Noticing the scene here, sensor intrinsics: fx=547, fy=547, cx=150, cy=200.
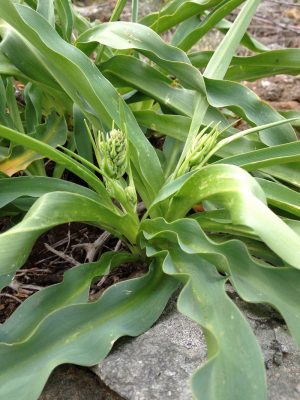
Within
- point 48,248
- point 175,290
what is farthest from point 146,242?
point 48,248

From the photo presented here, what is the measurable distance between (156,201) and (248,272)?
229 mm

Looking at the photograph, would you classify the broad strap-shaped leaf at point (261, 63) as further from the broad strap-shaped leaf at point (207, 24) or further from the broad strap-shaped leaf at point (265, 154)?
the broad strap-shaped leaf at point (265, 154)

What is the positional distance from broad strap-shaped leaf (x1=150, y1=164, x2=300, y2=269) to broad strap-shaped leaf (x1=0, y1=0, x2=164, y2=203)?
0.11 meters

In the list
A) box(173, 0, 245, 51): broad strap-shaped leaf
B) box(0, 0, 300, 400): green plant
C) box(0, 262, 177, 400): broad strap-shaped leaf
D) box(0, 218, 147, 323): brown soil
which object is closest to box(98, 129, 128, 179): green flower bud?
box(0, 0, 300, 400): green plant

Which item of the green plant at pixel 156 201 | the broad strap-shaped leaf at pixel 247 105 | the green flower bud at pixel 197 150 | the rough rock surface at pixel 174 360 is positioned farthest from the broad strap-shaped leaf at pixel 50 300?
the broad strap-shaped leaf at pixel 247 105

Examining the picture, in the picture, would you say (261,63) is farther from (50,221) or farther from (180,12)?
(50,221)

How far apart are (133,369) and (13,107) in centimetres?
80

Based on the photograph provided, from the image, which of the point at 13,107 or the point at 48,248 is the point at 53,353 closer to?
the point at 48,248

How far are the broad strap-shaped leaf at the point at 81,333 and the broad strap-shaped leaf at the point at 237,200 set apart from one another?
16cm

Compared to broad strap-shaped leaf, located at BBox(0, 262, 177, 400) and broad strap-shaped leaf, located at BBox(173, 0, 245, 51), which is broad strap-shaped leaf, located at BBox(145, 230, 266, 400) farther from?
broad strap-shaped leaf, located at BBox(173, 0, 245, 51)

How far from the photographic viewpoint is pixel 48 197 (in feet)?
2.97

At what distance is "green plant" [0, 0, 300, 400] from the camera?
0.79 meters

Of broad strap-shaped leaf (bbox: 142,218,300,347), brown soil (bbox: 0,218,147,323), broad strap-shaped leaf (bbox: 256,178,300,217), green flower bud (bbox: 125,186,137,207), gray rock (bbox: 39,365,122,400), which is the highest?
broad strap-shaped leaf (bbox: 256,178,300,217)

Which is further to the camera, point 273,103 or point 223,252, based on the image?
point 273,103
